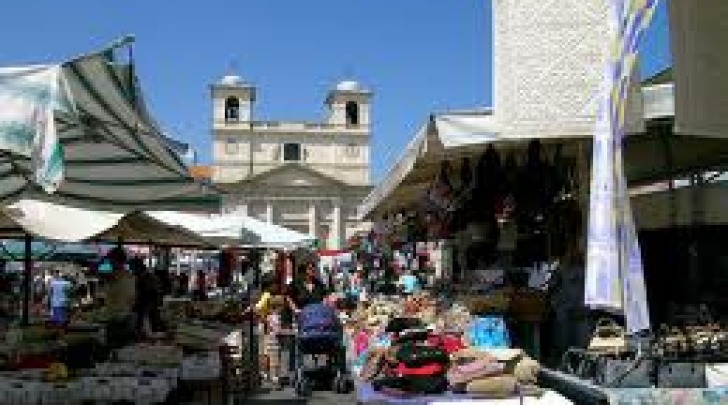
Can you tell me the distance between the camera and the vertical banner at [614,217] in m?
4.76

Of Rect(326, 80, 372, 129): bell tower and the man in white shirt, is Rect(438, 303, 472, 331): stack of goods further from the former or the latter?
Rect(326, 80, 372, 129): bell tower

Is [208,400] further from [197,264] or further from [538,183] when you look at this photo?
[197,264]

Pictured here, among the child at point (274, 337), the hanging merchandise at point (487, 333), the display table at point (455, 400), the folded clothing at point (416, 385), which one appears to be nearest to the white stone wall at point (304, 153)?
the child at point (274, 337)

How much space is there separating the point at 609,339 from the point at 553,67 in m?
1.68

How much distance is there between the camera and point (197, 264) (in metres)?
40.7

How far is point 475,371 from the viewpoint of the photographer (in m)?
5.86

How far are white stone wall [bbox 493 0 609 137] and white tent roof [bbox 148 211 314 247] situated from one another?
30.6 feet

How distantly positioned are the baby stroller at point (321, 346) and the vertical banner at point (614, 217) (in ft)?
24.1

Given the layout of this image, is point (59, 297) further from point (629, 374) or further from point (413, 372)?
point (629, 374)

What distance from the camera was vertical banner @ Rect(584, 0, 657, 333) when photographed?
4.76 metres

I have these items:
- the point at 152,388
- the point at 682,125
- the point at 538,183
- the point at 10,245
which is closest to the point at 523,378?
the point at 682,125

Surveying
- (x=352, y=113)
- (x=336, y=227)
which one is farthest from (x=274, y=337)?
(x=352, y=113)

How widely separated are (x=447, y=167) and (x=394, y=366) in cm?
441

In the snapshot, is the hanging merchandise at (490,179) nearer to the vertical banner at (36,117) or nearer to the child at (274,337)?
the vertical banner at (36,117)
